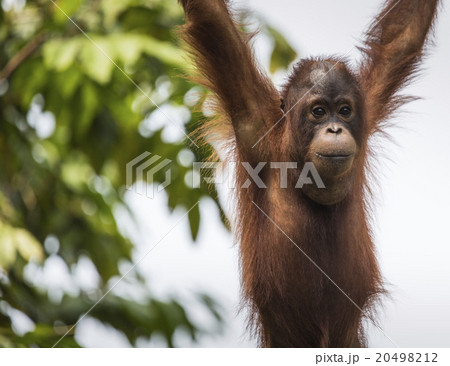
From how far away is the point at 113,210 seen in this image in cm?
543

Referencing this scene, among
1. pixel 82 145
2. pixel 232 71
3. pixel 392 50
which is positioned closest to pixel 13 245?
pixel 82 145

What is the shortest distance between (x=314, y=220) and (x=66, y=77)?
6.23 ft

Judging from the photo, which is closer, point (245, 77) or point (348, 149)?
point (348, 149)

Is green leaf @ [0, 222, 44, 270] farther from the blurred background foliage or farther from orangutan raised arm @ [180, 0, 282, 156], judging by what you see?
orangutan raised arm @ [180, 0, 282, 156]

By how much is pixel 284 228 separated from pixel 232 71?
725 mm

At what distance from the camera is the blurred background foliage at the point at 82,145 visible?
13.0 feet

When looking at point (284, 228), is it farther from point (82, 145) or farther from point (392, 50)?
point (82, 145)

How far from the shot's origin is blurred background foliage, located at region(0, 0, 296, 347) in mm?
3977

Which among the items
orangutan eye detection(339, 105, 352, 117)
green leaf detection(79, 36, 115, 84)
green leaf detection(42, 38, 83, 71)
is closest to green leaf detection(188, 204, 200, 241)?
green leaf detection(79, 36, 115, 84)

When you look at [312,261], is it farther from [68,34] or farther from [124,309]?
[68,34]

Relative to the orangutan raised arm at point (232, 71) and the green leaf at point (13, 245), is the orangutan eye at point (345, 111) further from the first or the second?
the green leaf at point (13, 245)

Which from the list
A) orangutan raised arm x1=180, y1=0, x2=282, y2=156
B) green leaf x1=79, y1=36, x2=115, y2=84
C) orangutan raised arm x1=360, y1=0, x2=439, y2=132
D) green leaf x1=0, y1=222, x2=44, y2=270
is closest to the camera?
orangutan raised arm x1=180, y1=0, x2=282, y2=156

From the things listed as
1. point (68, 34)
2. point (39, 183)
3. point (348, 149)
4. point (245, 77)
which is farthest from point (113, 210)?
point (348, 149)

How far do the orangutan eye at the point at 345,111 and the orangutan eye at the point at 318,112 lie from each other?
0.07m
